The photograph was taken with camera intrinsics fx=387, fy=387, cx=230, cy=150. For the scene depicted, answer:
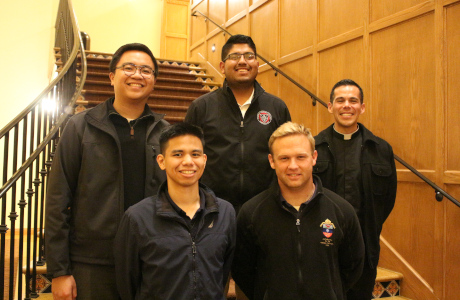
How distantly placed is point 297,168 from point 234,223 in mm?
314

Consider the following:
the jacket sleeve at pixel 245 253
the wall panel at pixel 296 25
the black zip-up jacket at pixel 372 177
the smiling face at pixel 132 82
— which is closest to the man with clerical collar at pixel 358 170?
the black zip-up jacket at pixel 372 177

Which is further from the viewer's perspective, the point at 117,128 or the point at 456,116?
the point at 456,116

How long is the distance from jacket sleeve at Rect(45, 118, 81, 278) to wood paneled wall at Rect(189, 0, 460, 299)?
A: 7.08 ft

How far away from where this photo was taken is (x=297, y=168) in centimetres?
146

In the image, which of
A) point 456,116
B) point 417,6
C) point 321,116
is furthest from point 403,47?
point 321,116

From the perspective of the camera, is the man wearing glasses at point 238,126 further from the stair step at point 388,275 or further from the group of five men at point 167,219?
the stair step at point 388,275

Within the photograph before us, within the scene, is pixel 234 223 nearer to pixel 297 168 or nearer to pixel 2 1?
pixel 297 168

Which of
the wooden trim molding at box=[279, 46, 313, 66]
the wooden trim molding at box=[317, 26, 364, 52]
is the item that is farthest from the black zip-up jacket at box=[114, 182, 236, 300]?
the wooden trim molding at box=[279, 46, 313, 66]

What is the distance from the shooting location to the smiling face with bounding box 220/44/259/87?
1.86m

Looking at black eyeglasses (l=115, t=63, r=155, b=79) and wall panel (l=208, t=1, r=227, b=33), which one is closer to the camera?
black eyeglasses (l=115, t=63, r=155, b=79)

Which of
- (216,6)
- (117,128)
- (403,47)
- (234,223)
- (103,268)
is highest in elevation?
(216,6)

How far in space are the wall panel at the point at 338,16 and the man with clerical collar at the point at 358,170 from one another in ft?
5.03

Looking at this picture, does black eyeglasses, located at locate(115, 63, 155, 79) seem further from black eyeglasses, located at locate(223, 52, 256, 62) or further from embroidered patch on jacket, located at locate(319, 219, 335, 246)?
embroidered patch on jacket, located at locate(319, 219, 335, 246)

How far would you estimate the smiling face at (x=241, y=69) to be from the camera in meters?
1.86
